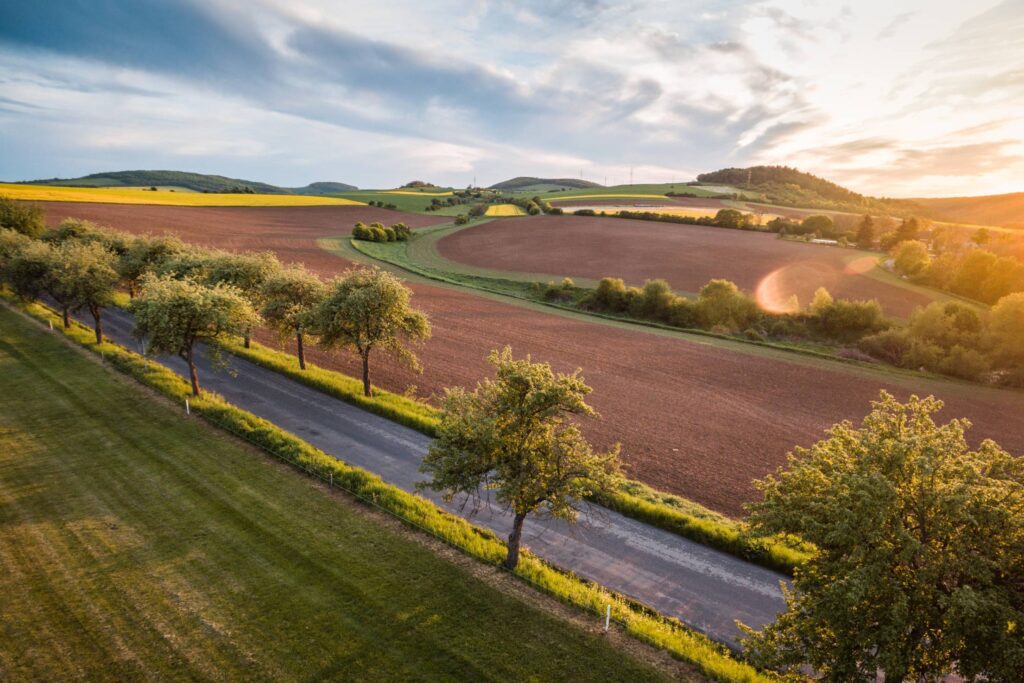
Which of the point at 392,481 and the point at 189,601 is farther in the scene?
the point at 392,481

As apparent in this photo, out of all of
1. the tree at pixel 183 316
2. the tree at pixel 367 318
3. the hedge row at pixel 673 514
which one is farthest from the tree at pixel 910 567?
the tree at pixel 183 316

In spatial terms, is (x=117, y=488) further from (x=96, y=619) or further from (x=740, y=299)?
(x=740, y=299)

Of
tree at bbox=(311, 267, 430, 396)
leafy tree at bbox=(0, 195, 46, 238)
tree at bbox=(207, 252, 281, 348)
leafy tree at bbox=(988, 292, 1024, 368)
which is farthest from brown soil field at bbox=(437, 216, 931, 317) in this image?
leafy tree at bbox=(0, 195, 46, 238)

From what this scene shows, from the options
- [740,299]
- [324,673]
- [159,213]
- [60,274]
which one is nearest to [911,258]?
[740,299]

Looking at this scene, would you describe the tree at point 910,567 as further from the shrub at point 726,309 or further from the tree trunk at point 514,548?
the shrub at point 726,309

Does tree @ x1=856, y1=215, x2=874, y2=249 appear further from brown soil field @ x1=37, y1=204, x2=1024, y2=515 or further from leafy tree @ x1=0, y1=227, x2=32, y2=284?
leafy tree @ x1=0, y1=227, x2=32, y2=284
